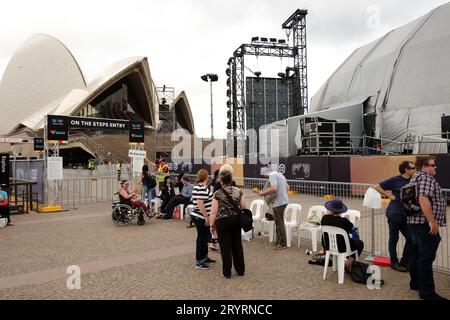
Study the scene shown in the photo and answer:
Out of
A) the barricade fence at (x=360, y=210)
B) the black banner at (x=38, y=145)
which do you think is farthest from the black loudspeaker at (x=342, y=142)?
the black banner at (x=38, y=145)

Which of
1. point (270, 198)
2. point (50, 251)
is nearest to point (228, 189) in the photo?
point (270, 198)

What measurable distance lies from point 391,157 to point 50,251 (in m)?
12.1

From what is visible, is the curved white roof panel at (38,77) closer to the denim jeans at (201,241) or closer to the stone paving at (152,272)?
the stone paving at (152,272)

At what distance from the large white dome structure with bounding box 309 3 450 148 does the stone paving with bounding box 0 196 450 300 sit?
52.2 ft

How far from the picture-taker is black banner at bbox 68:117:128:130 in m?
15.3

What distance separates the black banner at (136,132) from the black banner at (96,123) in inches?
24.7

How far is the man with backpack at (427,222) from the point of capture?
4.21m

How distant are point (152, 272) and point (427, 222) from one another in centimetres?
389

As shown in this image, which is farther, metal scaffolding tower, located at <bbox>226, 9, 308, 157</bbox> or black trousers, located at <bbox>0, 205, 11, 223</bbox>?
metal scaffolding tower, located at <bbox>226, 9, 308, 157</bbox>

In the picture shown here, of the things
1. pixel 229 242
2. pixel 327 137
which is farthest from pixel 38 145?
pixel 229 242

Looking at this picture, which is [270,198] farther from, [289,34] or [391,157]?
[289,34]

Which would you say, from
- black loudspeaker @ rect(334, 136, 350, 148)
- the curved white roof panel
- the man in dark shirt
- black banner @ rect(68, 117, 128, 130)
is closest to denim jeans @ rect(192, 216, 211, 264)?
the man in dark shirt

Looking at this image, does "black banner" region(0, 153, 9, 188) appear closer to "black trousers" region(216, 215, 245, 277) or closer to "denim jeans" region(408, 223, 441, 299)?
"black trousers" region(216, 215, 245, 277)

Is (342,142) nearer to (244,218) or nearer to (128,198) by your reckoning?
(128,198)
